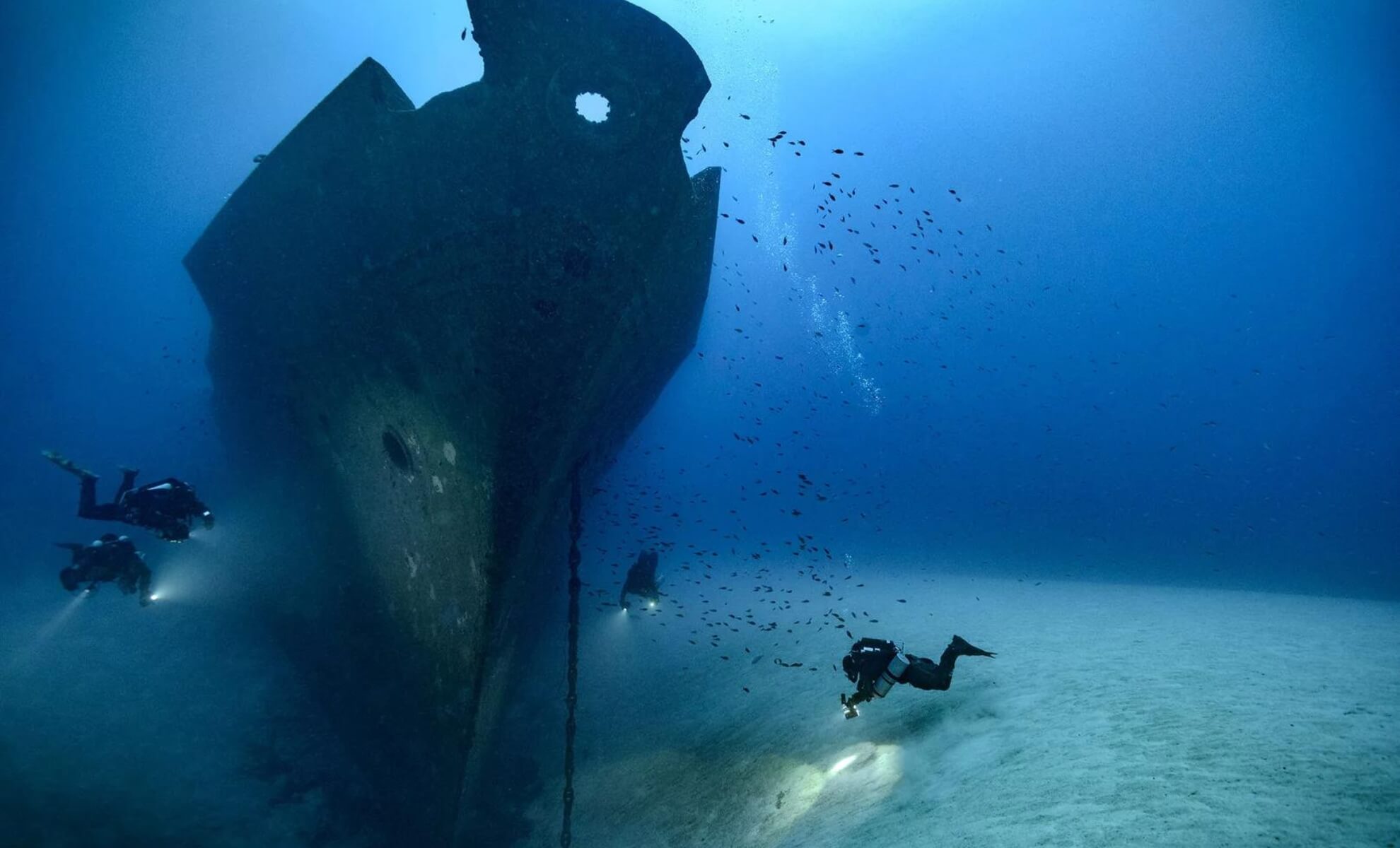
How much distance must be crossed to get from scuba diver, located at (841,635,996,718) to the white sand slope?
698 millimetres

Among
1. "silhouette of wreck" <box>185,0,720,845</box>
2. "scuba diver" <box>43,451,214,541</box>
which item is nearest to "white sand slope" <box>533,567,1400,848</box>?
"silhouette of wreck" <box>185,0,720,845</box>

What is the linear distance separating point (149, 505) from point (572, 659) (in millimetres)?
6999

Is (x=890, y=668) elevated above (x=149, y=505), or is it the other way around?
(x=149, y=505)

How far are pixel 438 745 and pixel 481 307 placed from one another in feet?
14.4

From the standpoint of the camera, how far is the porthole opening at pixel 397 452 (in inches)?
227

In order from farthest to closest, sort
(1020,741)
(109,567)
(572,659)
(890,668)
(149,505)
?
(109,567), (149,505), (572,659), (1020,741), (890,668)

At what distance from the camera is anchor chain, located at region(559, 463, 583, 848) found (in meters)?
4.44

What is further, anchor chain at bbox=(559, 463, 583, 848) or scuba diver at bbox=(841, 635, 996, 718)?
anchor chain at bbox=(559, 463, 583, 848)

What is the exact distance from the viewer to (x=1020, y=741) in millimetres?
4383

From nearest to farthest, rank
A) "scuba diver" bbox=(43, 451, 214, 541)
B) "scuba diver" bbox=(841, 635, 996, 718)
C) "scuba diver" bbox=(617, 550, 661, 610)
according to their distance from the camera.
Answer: "scuba diver" bbox=(841, 635, 996, 718)
"scuba diver" bbox=(43, 451, 214, 541)
"scuba diver" bbox=(617, 550, 661, 610)

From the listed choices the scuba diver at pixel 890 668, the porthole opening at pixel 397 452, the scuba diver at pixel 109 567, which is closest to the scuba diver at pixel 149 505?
the scuba diver at pixel 109 567

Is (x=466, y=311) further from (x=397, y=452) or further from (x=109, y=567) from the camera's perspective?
(x=109, y=567)

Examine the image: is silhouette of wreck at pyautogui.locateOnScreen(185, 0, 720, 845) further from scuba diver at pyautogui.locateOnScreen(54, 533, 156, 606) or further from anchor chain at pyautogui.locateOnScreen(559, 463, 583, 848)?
scuba diver at pyautogui.locateOnScreen(54, 533, 156, 606)

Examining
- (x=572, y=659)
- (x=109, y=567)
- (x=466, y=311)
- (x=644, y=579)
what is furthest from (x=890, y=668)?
(x=109, y=567)
